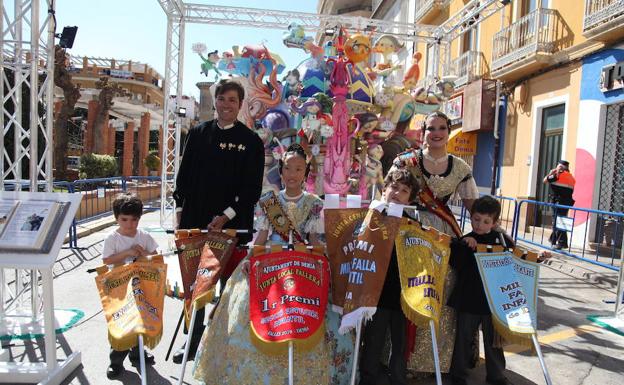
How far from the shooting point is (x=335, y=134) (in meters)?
6.36

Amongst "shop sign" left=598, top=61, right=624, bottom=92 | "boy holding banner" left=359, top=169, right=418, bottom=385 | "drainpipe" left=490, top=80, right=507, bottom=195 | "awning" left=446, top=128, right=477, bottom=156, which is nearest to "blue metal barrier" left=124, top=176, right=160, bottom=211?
"awning" left=446, top=128, right=477, bottom=156

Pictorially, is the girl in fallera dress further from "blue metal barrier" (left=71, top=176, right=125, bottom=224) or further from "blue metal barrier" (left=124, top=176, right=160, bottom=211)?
"blue metal barrier" (left=124, top=176, right=160, bottom=211)

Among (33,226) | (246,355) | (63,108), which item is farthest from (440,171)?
(63,108)

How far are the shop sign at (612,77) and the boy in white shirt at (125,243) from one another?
9008 mm

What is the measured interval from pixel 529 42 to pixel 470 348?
10711mm

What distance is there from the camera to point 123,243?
3.33 metres

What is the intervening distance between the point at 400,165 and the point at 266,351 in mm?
1889

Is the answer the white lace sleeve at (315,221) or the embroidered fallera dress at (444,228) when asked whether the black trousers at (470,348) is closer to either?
the embroidered fallera dress at (444,228)

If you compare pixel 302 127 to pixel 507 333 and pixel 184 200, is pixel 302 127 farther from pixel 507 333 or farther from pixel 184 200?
pixel 507 333

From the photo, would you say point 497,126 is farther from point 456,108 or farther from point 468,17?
point 468,17

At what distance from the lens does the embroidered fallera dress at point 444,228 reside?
10.0 ft

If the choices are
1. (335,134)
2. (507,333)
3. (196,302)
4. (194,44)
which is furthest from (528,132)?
(196,302)

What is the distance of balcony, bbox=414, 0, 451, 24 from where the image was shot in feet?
53.8

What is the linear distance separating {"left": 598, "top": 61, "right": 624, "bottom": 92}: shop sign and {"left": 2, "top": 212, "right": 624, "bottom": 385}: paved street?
4068 mm
